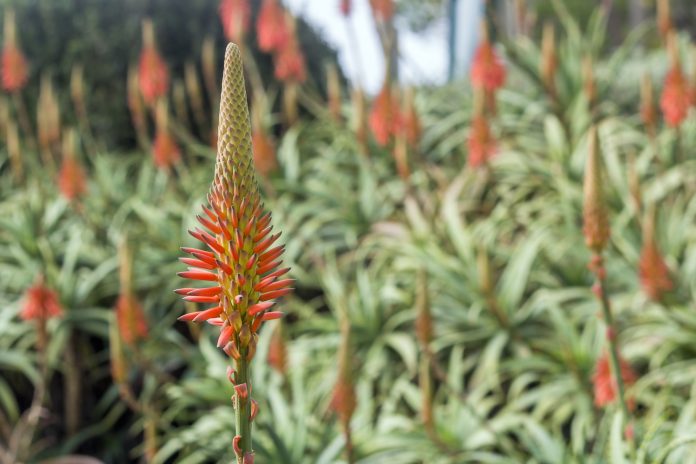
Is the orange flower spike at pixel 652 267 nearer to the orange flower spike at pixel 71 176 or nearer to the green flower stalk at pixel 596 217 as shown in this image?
the green flower stalk at pixel 596 217

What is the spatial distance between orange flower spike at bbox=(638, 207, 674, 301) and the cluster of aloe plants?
17mm

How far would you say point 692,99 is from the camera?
4598mm

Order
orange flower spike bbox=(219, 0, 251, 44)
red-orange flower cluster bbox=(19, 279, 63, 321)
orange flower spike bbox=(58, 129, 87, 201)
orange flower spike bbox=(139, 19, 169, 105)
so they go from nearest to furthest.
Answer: red-orange flower cluster bbox=(19, 279, 63, 321)
orange flower spike bbox=(58, 129, 87, 201)
orange flower spike bbox=(219, 0, 251, 44)
orange flower spike bbox=(139, 19, 169, 105)

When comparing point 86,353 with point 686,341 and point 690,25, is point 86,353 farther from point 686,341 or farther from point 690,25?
point 690,25

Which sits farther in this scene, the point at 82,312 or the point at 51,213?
the point at 51,213

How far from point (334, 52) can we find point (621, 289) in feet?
16.5

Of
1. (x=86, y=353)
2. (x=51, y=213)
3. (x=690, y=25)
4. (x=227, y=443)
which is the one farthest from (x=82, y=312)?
(x=690, y=25)

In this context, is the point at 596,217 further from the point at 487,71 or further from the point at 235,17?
the point at 235,17

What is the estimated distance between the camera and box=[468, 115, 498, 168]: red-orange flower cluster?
175 inches

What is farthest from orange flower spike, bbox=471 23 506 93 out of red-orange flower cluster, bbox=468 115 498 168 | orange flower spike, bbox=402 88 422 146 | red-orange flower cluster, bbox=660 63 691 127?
red-orange flower cluster, bbox=660 63 691 127

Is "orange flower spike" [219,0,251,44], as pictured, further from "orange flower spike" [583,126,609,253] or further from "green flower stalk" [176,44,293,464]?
"green flower stalk" [176,44,293,464]

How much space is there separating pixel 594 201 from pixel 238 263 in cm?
117

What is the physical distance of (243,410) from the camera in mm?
1298

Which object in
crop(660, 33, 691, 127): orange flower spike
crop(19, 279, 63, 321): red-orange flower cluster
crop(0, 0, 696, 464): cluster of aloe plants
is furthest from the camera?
crop(660, 33, 691, 127): orange flower spike
